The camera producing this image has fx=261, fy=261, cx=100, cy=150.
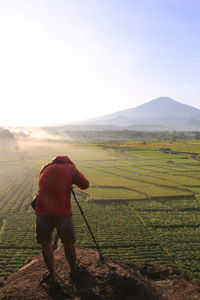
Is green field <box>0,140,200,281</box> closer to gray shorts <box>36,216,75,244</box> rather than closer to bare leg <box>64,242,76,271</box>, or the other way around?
bare leg <box>64,242,76,271</box>

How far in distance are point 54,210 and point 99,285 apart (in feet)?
6.42

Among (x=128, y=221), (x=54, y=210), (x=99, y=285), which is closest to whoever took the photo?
(x=99, y=285)

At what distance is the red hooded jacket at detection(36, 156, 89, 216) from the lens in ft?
19.6

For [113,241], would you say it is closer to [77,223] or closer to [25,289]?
[77,223]

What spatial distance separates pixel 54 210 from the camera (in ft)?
19.5

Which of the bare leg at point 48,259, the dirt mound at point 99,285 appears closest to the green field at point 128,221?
the dirt mound at point 99,285

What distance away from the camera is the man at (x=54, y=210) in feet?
19.6

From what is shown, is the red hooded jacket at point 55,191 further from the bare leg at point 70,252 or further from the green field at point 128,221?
the green field at point 128,221

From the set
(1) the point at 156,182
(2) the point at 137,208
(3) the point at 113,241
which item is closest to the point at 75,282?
(3) the point at 113,241

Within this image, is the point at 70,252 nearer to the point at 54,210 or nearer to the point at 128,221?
the point at 54,210

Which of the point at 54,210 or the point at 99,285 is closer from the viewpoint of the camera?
the point at 99,285

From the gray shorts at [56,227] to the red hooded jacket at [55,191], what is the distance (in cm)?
12

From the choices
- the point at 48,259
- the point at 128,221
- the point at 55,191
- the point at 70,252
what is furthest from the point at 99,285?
the point at 128,221

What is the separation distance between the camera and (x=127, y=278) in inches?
238
